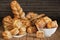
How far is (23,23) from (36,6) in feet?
0.54

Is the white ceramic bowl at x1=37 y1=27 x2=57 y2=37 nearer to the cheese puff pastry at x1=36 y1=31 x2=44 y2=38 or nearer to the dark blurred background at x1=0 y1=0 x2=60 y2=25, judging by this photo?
the cheese puff pastry at x1=36 y1=31 x2=44 y2=38

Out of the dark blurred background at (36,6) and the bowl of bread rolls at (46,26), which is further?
the dark blurred background at (36,6)

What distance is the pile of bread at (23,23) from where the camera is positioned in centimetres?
91

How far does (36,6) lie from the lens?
3.57ft

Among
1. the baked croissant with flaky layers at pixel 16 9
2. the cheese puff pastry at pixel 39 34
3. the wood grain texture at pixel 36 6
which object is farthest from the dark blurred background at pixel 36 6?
the cheese puff pastry at pixel 39 34

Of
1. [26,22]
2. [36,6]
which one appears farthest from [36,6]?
[26,22]

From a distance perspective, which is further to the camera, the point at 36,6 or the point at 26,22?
the point at 36,6

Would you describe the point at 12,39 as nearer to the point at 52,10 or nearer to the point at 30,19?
the point at 30,19

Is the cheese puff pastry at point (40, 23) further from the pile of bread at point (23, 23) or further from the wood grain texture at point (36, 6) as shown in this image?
the wood grain texture at point (36, 6)

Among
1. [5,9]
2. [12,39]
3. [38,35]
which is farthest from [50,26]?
[5,9]

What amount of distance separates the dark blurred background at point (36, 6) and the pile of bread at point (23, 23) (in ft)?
0.24

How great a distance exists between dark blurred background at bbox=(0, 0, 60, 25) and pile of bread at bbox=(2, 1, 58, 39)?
0.07m

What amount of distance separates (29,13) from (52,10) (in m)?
0.14

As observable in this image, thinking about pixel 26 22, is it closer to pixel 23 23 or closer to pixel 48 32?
pixel 23 23
